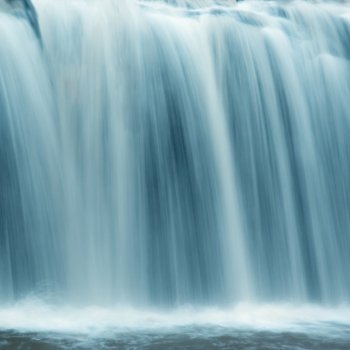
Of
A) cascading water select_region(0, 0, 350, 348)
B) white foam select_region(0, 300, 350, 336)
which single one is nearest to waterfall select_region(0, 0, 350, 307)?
cascading water select_region(0, 0, 350, 348)

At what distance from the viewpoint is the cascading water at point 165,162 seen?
615cm

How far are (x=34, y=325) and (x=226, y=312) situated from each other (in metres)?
1.95

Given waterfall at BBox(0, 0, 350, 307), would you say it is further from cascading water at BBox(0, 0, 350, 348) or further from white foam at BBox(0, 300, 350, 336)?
white foam at BBox(0, 300, 350, 336)

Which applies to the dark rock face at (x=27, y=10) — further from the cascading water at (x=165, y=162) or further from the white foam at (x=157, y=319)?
the white foam at (x=157, y=319)

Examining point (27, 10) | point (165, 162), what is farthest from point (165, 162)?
point (27, 10)

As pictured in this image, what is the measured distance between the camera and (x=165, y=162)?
6777mm

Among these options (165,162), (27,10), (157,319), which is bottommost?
(157,319)

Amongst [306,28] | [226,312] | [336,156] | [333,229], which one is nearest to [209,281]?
[226,312]

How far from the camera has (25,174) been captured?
6.09 m

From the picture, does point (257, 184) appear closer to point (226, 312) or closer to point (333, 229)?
point (333, 229)

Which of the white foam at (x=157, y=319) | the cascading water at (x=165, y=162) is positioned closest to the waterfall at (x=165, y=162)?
the cascading water at (x=165, y=162)

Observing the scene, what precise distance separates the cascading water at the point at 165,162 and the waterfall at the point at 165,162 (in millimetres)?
14

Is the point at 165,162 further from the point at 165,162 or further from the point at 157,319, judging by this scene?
the point at 157,319

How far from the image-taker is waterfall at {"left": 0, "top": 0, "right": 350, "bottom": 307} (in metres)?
6.15
